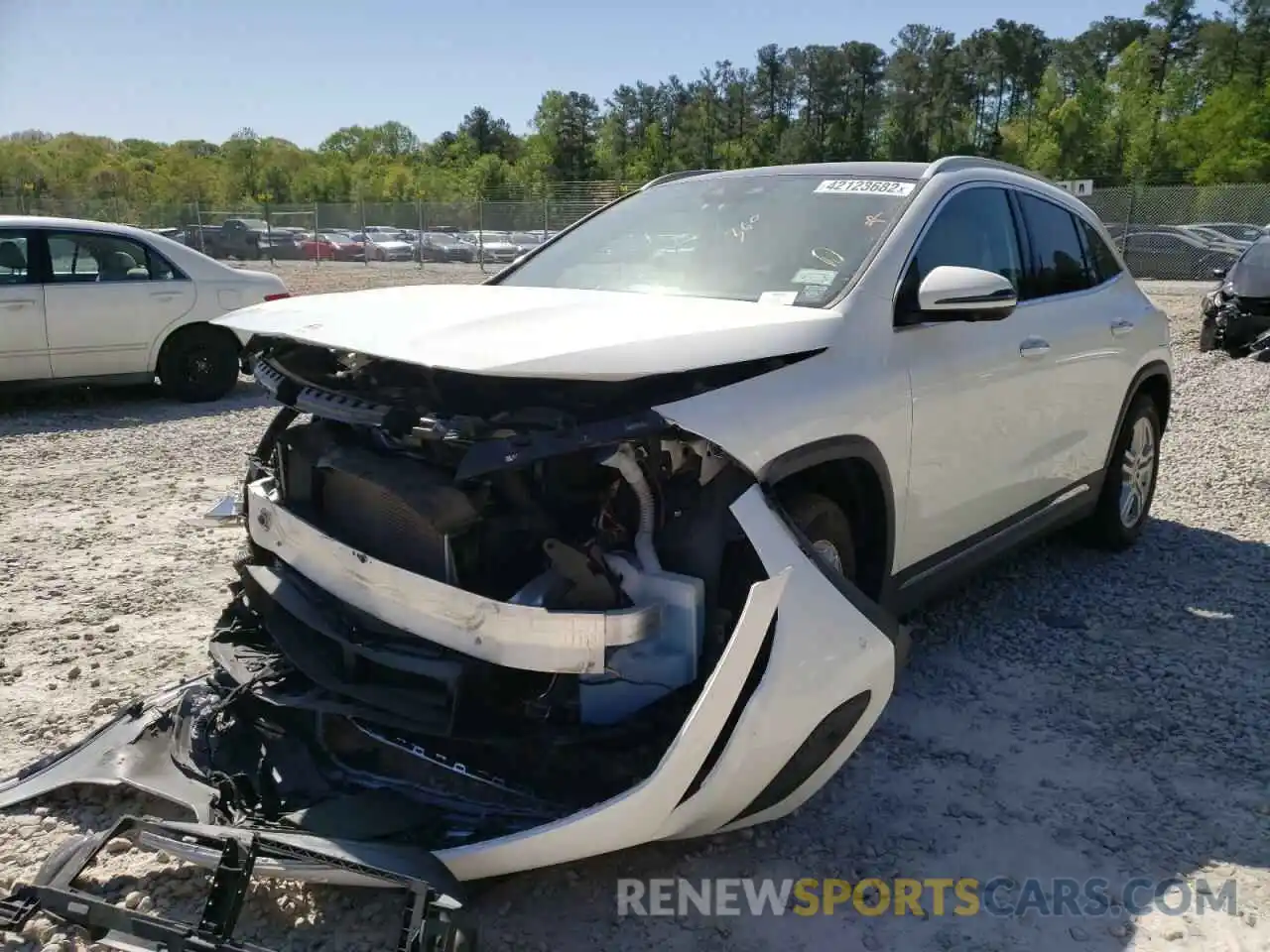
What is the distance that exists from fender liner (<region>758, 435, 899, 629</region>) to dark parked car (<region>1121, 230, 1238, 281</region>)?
82.4 feet

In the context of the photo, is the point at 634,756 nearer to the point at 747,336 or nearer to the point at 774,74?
the point at 747,336

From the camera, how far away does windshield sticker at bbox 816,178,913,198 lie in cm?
379

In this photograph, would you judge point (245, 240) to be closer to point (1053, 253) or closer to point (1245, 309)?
point (1245, 309)

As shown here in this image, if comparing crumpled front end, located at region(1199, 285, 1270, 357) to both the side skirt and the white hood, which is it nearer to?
the side skirt

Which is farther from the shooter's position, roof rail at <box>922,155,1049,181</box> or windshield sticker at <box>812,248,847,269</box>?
roof rail at <box>922,155,1049,181</box>

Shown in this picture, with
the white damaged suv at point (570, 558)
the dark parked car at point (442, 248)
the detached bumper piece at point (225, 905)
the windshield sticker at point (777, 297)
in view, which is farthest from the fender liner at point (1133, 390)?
the dark parked car at point (442, 248)

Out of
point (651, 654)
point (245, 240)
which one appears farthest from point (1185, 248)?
point (245, 240)

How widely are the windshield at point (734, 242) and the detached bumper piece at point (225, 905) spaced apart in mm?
2073

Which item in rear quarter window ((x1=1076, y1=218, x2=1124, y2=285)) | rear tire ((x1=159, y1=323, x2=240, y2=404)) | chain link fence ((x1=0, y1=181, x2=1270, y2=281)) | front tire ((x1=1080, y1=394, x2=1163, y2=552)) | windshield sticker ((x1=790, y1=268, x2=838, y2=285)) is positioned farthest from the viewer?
chain link fence ((x1=0, y1=181, x2=1270, y2=281))

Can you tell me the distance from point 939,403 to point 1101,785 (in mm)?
1330

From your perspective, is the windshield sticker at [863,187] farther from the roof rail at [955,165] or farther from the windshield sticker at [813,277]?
the windshield sticker at [813,277]

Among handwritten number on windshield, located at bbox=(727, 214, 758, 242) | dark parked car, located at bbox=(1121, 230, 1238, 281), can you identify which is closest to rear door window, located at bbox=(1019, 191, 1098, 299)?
handwritten number on windshield, located at bbox=(727, 214, 758, 242)

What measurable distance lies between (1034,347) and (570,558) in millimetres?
2500

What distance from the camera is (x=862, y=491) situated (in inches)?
128
